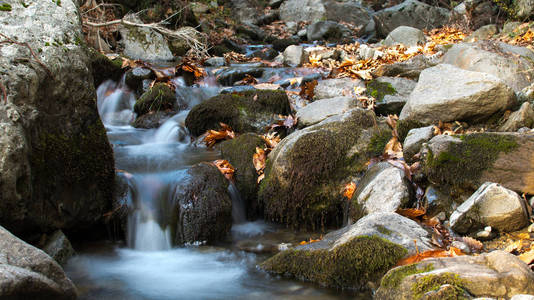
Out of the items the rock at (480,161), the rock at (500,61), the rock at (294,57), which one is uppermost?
the rock at (294,57)

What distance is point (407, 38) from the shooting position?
33.4ft

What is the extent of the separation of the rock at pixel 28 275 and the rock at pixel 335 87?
16.6 feet

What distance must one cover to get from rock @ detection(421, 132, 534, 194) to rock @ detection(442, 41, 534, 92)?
217 cm

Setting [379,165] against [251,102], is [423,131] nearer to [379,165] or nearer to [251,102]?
[379,165]

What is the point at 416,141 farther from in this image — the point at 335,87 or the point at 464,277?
the point at 335,87

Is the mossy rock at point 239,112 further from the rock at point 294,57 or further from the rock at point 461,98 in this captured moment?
the rock at point 294,57

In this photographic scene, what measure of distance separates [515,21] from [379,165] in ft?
24.6

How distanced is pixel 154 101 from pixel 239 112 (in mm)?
1694

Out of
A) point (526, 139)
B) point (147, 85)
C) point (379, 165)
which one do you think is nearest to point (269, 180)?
point (379, 165)

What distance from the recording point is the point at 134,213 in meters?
4.66

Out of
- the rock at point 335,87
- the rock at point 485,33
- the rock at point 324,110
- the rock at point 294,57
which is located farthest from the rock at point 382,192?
the rock at point 485,33

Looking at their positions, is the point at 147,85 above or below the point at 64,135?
above

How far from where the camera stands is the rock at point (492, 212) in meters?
3.47

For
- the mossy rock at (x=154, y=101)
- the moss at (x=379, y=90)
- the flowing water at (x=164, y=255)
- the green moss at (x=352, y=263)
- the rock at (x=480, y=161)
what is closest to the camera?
the green moss at (x=352, y=263)
